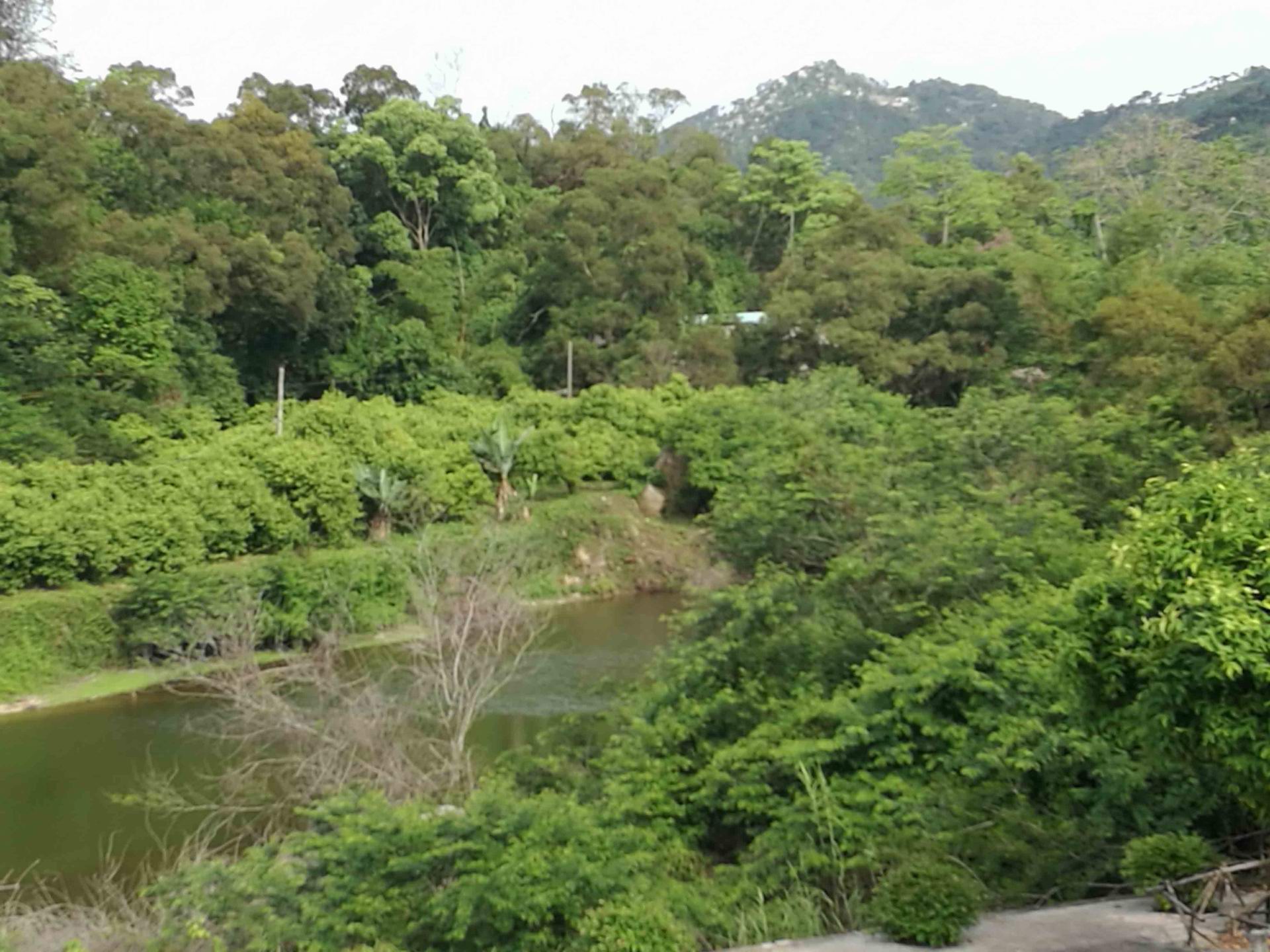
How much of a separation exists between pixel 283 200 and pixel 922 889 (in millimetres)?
22446

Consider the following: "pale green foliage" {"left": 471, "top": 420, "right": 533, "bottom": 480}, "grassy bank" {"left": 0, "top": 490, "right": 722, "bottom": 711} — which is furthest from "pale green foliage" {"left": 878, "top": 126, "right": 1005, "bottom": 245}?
"grassy bank" {"left": 0, "top": 490, "right": 722, "bottom": 711}

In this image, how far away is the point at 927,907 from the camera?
181 inches

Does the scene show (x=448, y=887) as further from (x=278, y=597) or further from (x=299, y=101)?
(x=299, y=101)

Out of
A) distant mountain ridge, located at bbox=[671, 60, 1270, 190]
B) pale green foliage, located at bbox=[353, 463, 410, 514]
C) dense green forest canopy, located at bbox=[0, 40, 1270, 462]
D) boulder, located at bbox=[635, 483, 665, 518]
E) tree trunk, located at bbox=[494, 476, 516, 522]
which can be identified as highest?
distant mountain ridge, located at bbox=[671, 60, 1270, 190]

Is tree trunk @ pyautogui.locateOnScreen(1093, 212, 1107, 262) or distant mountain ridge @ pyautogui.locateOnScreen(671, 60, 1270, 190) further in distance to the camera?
distant mountain ridge @ pyautogui.locateOnScreen(671, 60, 1270, 190)

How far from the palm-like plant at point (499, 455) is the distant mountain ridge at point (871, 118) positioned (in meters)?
45.1

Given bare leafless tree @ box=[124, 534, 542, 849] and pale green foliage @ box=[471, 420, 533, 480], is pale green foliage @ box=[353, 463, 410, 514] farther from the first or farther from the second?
bare leafless tree @ box=[124, 534, 542, 849]

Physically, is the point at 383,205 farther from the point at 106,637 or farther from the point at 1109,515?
the point at 1109,515

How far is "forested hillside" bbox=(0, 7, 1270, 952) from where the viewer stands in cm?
518

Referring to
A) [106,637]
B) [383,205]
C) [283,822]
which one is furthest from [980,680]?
[383,205]

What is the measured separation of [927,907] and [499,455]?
16467 mm

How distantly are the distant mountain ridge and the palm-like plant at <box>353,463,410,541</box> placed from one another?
1868 inches

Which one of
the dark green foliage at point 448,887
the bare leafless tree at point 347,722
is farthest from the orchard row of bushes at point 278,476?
the dark green foliage at point 448,887

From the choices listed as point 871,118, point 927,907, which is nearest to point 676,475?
point 927,907
